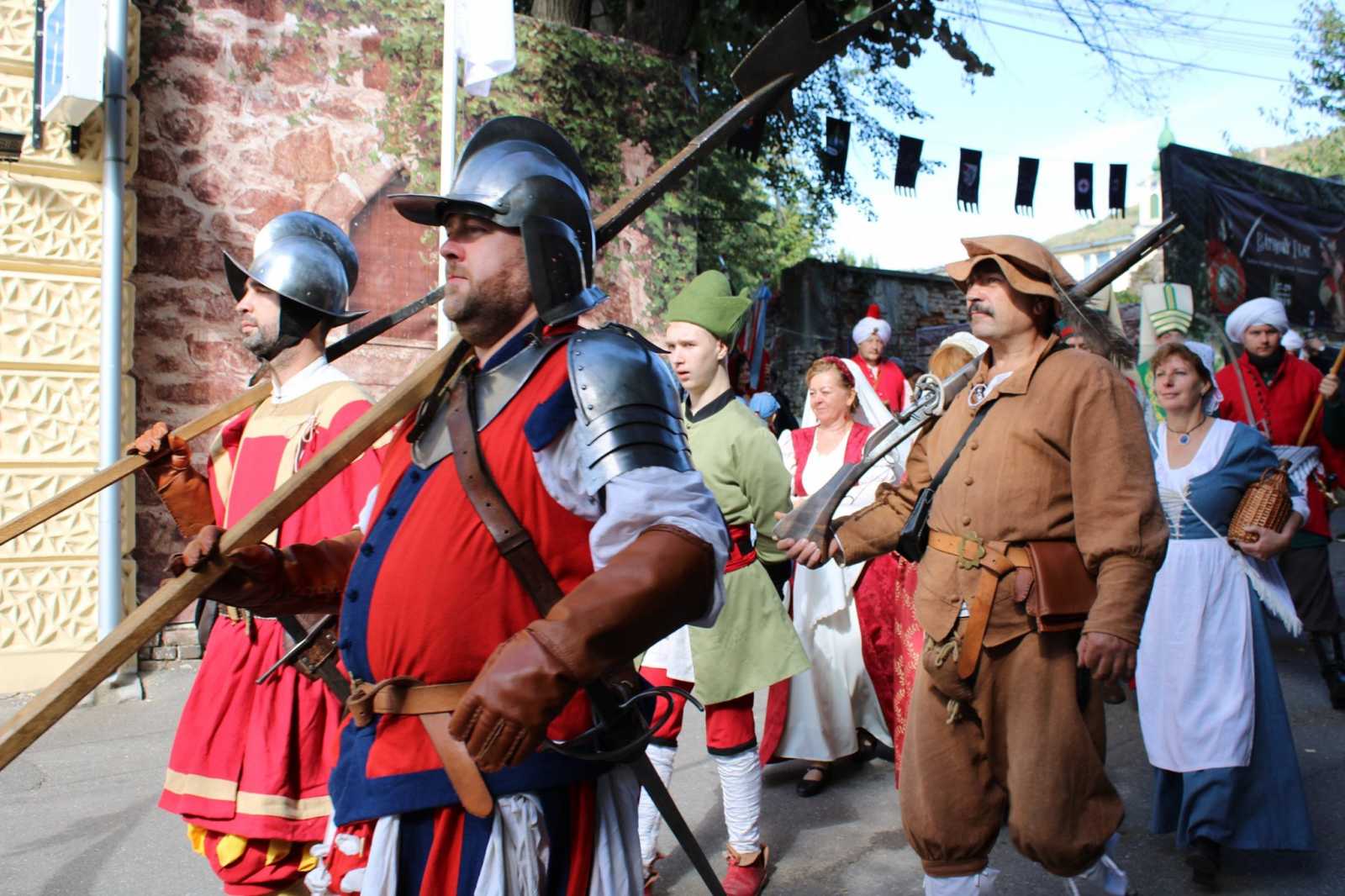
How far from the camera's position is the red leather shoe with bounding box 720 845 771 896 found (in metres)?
4.04

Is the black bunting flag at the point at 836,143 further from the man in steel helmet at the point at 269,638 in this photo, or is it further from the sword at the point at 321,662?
the sword at the point at 321,662

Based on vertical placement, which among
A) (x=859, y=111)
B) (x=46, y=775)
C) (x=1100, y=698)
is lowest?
(x=46, y=775)

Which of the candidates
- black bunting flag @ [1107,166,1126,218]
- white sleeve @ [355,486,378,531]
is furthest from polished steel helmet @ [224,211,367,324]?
black bunting flag @ [1107,166,1126,218]

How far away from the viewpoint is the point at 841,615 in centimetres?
572

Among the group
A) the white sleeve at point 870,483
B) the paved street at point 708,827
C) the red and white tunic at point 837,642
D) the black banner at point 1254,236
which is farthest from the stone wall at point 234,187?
the black banner at point 1254,236

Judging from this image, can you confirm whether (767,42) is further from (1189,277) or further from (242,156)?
(1189,277)

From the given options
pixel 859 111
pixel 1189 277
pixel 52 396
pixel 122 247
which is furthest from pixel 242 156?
pixel 859 111

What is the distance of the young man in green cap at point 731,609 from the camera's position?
13.6 feet

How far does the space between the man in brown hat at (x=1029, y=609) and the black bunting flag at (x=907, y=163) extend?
29.6ft

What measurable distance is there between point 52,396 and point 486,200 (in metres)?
5.39

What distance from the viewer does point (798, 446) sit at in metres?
5.93

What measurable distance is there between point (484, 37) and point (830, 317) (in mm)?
8142

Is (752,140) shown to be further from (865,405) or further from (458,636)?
(458,636)

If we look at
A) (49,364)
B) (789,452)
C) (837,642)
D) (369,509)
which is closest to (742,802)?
(837,642)
